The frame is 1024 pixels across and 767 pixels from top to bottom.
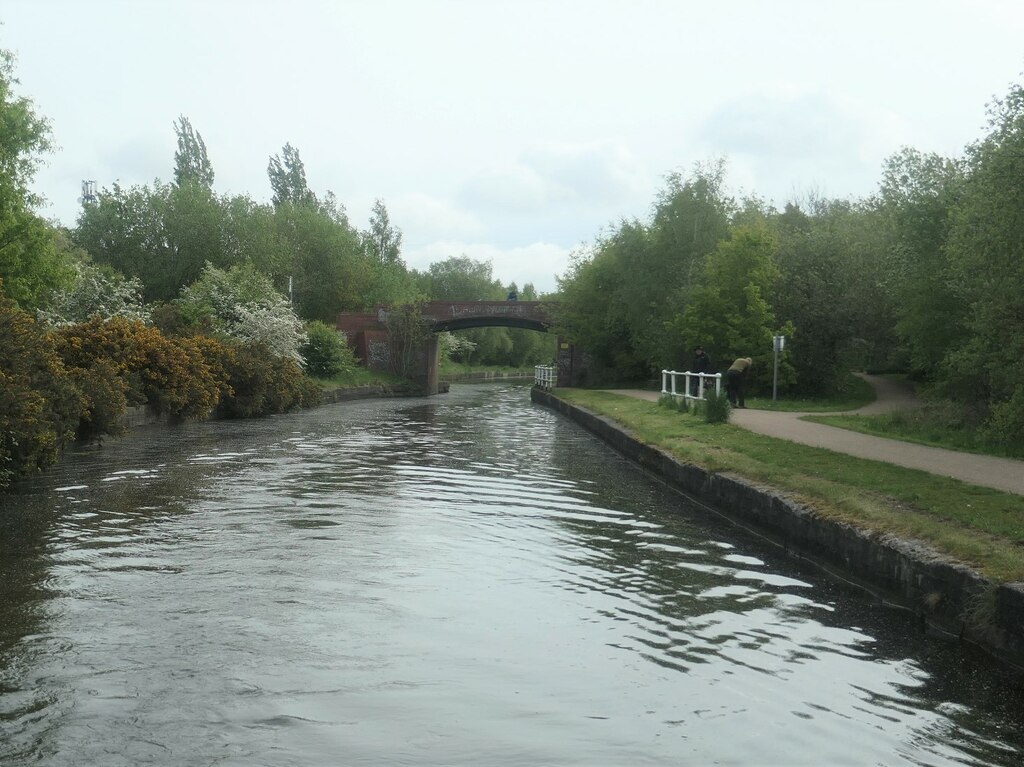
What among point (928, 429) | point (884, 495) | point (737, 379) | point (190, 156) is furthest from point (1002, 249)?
point (190, 156)

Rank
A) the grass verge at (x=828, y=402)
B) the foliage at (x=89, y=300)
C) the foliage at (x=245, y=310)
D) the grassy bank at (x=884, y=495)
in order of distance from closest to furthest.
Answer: the grassy bank at (x=884, y=495), the grass verge at (x=828, y=402), the foliage at (x=89, y=300), the foliage at (x=245, y=310)

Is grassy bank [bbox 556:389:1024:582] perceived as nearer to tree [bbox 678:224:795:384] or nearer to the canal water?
the canal water

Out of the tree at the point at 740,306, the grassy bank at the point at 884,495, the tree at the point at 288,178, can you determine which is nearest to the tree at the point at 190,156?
the tree at the point at 288,178

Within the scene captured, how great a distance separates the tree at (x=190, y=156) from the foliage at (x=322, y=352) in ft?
76.4

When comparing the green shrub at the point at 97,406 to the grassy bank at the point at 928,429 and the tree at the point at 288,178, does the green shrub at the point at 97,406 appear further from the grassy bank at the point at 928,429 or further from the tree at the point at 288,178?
the tree at the point at 288,178

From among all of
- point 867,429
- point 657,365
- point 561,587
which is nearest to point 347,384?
point 657,365

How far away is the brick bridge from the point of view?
63281 millimetres

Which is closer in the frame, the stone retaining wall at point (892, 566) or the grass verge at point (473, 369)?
the stone retaining wall at point (892, 566)

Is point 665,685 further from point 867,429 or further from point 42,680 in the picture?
point 867,429

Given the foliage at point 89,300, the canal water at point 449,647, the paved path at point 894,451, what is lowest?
the canal water at point 449,647

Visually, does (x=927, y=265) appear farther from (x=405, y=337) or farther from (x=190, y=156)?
(x=190, y=156)

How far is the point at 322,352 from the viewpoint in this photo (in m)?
52.8

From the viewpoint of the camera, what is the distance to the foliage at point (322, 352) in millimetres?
52594

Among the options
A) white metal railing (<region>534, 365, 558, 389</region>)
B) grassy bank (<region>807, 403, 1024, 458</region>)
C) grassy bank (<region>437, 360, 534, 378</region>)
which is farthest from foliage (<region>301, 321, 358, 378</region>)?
grassy bank (<region>807, 403, 1024, 458</region>)
